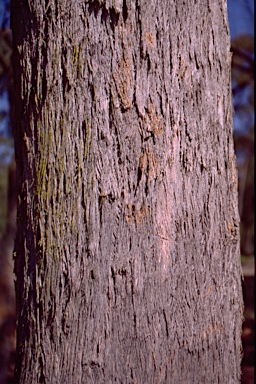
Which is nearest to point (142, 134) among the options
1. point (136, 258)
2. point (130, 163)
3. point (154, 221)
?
point (130, 163)

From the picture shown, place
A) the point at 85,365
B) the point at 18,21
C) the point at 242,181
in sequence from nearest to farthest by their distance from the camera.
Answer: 1. the point at 85,365
2. the point at 18,21
3. the point at 242,181

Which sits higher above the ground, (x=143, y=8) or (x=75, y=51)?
(x=143, y=8)

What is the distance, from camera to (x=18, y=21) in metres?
1.69

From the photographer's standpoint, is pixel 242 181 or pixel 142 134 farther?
pixel 242 181

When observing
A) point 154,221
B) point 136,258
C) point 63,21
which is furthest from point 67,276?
point 63,21

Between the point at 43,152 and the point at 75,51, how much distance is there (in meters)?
0.34

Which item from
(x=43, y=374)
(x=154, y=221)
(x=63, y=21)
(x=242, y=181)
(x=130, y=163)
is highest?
(x=242, y=181)

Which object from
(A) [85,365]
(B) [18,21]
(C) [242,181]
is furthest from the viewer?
(C) [242,181]

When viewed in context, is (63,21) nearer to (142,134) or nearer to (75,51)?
(75,51)

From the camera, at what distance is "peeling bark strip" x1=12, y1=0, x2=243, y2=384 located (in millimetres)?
1521

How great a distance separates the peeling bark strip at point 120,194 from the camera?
59.9 inches

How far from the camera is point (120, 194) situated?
1526 mm

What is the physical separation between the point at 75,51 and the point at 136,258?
0.68 m

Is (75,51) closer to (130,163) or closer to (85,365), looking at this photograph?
(130,163)
